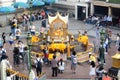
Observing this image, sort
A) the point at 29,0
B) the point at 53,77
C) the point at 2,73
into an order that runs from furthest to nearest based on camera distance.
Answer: the point at 29,0
the point at 53,77
the point at 2,73

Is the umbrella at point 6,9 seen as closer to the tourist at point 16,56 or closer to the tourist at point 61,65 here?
the tourist at point 16,56

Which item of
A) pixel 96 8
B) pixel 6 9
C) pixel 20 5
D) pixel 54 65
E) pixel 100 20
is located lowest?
pixel 100 20

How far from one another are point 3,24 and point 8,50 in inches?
437

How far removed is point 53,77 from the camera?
27047 millimetres

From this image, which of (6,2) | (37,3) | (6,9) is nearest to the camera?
(6,9)

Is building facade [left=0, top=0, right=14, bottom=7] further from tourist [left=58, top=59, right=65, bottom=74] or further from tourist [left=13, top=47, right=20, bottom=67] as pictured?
tourist [left=58, top=59, right=65, bottom=74]

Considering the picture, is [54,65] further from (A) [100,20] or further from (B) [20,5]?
(B) [20,5]

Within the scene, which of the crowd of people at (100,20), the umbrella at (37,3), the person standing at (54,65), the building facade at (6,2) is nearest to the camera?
the person standing at (54,65)

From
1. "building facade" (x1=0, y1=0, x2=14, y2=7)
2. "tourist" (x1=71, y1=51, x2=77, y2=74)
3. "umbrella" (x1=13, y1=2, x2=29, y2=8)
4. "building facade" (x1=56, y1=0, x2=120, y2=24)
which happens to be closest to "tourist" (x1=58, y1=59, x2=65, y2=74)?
"tourist" (x1=71, y1=51, x2=77, y2=74)

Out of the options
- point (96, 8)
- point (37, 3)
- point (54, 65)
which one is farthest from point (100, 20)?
point (54, 65)

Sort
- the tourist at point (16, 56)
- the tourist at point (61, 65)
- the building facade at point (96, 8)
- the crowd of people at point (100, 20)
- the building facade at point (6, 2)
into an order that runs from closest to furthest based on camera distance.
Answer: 1. the tourist at point (61, 65)
2. the tourist at point (16, 56)
3. the crowd of people at point (100, 20)
4. the building facade at point (96, 8)
5. the building facade at point (6, 2)

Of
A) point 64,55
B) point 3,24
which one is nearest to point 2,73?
point 64,55

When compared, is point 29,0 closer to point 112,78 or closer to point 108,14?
point 108,14

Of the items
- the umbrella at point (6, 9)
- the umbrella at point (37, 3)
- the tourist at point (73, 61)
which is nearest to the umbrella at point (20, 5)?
the umbrella at point (37, 3)
